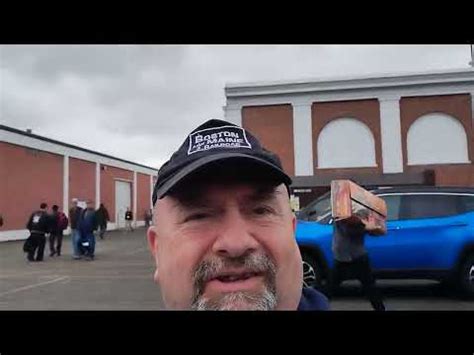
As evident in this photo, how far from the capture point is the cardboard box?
513 cm

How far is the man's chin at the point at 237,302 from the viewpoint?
1004 mm

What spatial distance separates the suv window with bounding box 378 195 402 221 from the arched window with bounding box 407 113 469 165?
1201 cm

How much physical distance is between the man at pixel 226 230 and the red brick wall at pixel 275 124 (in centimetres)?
1752

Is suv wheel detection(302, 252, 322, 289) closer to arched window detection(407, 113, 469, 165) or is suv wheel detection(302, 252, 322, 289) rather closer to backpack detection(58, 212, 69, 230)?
backpack detection(58, 212, 69, 230)

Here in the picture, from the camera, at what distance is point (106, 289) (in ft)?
23.2

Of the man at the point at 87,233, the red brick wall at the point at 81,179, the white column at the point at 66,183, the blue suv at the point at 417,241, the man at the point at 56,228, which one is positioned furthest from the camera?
the red brick wall at the point at 81,179

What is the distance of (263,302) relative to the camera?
3.36 ft

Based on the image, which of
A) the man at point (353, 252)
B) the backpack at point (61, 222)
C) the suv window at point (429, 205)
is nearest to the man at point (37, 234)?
the backpack at point (61, 222)

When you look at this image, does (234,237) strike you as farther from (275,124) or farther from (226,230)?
(275,124)

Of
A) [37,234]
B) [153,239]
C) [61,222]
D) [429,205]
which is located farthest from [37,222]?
[153,239]

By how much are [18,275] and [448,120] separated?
1579 centimetres

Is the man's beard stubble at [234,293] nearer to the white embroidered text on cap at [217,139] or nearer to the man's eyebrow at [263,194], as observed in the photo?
the man's eyebrow at [263,194]

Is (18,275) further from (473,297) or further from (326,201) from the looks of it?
(473,297)
